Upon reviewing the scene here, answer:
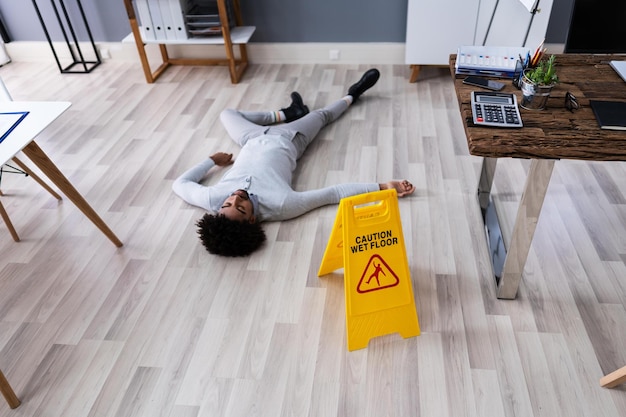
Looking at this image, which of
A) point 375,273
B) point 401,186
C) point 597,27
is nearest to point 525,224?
point 375,273

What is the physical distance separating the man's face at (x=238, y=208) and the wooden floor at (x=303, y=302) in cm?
17

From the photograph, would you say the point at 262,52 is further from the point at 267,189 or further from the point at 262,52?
the point at 267,189

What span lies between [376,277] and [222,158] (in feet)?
4.41

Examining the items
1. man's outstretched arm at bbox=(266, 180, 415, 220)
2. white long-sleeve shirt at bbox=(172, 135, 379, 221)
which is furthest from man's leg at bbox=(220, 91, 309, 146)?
man's outstretched arm at bbox=(266, 180, 415, 220)

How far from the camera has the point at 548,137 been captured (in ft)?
4.67

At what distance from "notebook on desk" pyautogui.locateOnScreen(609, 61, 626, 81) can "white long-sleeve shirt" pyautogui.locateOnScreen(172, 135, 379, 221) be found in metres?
1.07

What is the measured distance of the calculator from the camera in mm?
1497

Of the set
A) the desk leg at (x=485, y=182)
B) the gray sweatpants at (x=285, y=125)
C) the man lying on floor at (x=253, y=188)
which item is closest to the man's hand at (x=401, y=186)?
the man lying on floor at (x=253, y=188)

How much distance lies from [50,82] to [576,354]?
155 inches

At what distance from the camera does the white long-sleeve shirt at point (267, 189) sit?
223 centimetres

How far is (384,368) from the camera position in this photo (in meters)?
1.65

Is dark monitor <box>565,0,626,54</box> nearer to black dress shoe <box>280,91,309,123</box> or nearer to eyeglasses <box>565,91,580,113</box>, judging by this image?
eyeglasses <box>565,91,580,113</box>

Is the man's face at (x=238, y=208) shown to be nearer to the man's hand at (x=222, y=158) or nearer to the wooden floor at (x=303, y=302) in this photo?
the wooden floor at (x=303, y=302)

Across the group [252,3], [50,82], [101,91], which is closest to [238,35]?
[252,3]
